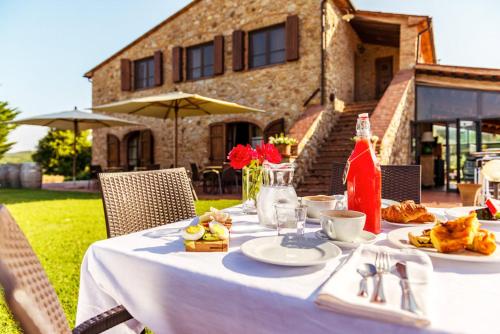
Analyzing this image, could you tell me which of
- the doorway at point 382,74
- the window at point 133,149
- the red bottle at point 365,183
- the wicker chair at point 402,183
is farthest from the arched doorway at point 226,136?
the red bottle at point 365,183

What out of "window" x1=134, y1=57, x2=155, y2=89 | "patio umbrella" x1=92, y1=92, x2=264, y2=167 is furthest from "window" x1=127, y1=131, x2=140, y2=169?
"patio umbrella" x1=92, y1=92, x2=264, y2=167

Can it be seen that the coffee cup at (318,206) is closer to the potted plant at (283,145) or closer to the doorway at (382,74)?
the potted plant at (283,145)

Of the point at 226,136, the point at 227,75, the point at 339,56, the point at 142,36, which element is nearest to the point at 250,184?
the point at 226,136

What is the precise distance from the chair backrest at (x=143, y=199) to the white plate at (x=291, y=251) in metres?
0.83

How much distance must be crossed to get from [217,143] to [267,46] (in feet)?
10.6

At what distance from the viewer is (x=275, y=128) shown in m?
8.92

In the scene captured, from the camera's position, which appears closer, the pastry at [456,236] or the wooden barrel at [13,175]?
the pastry at [456,236]

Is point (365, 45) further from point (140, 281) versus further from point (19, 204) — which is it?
point (140, 281)

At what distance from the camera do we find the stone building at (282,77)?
7602mm

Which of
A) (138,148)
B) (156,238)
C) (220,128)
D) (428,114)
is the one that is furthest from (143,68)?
(156,238)

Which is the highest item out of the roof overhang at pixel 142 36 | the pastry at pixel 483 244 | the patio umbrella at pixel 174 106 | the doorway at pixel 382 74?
the roof overhang at pixel 142 36

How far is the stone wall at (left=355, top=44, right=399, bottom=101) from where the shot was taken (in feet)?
35.0

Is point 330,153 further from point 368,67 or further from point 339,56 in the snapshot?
point 368,67

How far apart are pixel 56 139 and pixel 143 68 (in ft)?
24.3
